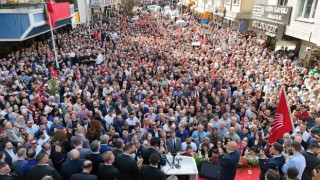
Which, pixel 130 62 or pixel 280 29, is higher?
pixel 280 29

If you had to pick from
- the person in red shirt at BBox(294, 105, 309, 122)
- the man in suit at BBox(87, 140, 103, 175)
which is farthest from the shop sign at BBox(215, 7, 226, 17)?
the man in suit at BBox(87, 140, 103, 175)

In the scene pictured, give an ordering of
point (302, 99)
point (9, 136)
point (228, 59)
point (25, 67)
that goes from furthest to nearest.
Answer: point (228, 59) < point (25, 67) < point (302, 99) < point (9, 136)

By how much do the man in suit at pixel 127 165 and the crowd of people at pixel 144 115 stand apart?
17 millimetres

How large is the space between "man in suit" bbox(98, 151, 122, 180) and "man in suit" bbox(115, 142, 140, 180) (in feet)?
0.73

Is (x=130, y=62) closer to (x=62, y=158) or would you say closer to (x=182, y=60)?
(x=182, y=60)

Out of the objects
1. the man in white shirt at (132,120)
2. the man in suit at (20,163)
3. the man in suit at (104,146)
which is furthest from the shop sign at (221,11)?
the man in suit at (20,163)

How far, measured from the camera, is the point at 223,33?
22906 millimetres

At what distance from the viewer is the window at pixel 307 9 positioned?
13477 mm

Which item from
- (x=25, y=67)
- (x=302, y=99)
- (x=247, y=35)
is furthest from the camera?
(x=247, y=35)

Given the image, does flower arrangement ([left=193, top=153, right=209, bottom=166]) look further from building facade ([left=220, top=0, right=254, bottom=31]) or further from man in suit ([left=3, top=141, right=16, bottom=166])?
building facade ([left=220, top=0, right=254, bottom=31])

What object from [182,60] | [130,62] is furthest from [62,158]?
[182,60]

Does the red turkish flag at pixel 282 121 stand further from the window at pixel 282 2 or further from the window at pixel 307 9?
the window at pixel 282 2

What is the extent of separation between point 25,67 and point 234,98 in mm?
8809

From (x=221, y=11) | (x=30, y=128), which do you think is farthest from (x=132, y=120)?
(x=221, y=11)
